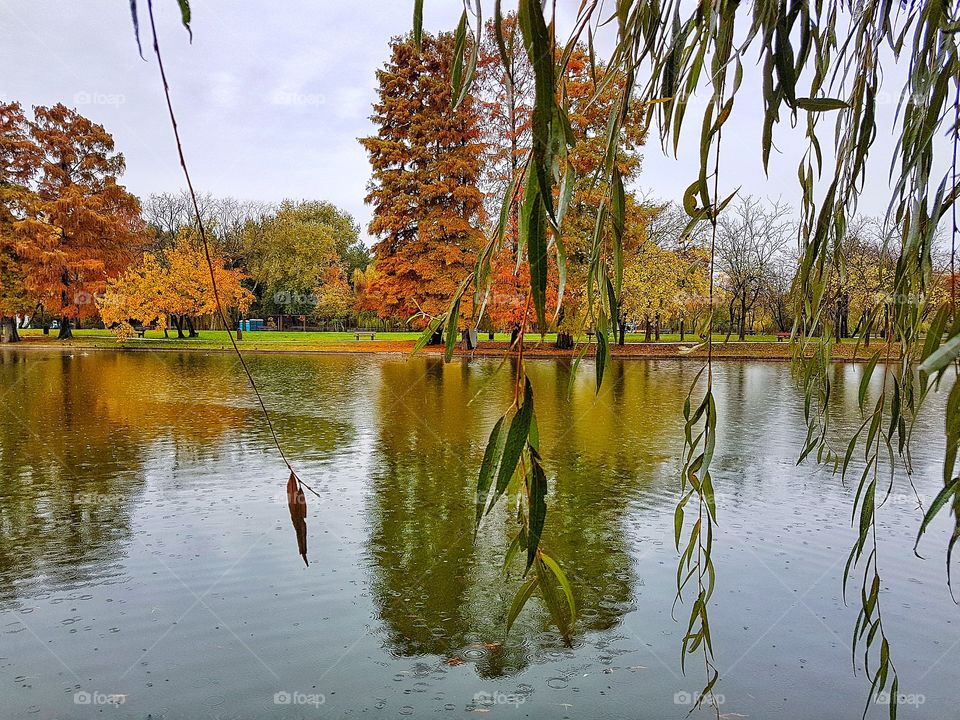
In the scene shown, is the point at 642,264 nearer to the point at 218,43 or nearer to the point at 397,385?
the point at 397,385

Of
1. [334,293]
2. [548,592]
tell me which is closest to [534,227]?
[548,592]

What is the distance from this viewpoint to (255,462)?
21.4ft

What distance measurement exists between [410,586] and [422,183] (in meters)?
21.1

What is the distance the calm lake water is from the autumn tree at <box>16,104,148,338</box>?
79.3ft

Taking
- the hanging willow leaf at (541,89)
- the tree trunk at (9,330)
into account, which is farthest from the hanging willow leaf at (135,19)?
the tree trunk at (9,330)

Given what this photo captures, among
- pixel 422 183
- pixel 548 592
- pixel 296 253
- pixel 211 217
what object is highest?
pixel 211 217

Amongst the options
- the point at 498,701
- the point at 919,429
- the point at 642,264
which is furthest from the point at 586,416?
the point at 642,264

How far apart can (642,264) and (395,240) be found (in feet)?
29.1

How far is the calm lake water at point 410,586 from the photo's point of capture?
2.61 m

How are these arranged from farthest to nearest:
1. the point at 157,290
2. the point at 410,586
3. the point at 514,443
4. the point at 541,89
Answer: the point at 157,290 < the point at 410,586 < the point at 514,443 < the point at 541,89

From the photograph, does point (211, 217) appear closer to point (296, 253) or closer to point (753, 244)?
point (296, 253)

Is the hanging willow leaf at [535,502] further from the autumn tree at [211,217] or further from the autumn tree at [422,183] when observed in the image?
the autumn tree at [211,217]

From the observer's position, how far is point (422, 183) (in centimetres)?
2344

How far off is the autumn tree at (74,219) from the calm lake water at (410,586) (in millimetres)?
24174
